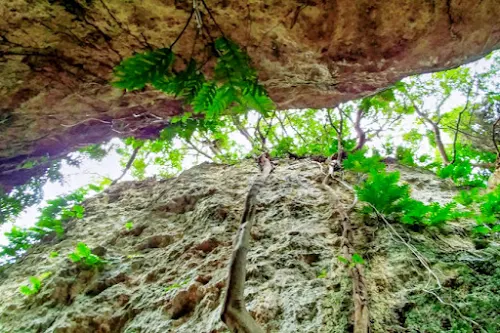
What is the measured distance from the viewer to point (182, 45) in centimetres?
348

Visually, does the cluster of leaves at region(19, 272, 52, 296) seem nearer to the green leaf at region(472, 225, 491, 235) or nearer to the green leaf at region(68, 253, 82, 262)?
the green leaf at region(68, 253, 82, 262)

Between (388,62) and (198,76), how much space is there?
2.37 meters

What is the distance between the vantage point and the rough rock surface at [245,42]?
306cm

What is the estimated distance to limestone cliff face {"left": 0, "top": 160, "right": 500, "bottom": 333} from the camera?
2432 millimetres

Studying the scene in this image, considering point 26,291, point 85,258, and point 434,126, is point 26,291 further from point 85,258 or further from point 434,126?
point 434,126

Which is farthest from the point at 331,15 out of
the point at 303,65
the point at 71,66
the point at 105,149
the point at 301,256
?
the point at 105,149

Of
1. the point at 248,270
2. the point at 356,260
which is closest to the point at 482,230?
the point at 356,260

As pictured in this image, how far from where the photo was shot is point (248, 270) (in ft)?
9.92

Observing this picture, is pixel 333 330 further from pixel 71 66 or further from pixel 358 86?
pixel 71 66

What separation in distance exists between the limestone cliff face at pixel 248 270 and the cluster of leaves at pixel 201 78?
4.93 ft

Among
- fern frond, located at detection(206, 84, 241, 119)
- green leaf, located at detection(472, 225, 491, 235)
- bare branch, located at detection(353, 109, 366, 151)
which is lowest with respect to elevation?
green leaf, located at detection(472, 225, 491, 235)

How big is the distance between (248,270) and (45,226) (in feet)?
12.1

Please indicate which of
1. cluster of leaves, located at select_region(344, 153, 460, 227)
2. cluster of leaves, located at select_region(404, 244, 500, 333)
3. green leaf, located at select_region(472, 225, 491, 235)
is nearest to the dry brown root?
cluster of leaves, located at select_region(404, 244, 500, 333)

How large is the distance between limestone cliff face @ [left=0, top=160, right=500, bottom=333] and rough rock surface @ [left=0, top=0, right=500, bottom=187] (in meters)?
1.52
